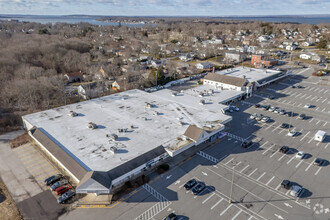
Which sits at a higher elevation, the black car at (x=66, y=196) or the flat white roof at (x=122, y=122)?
the flat white roof at (x=122, y=122)

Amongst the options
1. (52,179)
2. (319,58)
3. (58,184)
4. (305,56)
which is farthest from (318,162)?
(305,56)

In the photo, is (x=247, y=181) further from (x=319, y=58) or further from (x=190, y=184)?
(x=319, y=58)

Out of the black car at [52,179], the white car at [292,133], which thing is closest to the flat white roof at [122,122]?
the black car at [52,179]

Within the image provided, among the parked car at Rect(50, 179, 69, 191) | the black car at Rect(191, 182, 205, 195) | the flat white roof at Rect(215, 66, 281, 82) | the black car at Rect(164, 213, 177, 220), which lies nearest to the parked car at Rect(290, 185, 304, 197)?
the black car at Rect(191, 182, 205, 195)

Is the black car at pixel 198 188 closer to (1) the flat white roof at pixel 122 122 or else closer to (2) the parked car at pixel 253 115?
Answer: (1) the flat white roof at pixel 122 122

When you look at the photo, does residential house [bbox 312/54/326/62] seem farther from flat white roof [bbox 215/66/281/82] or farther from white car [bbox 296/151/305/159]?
white car [bbox 296/151/305/159]

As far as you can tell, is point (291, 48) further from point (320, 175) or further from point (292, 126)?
point (320, 175)
